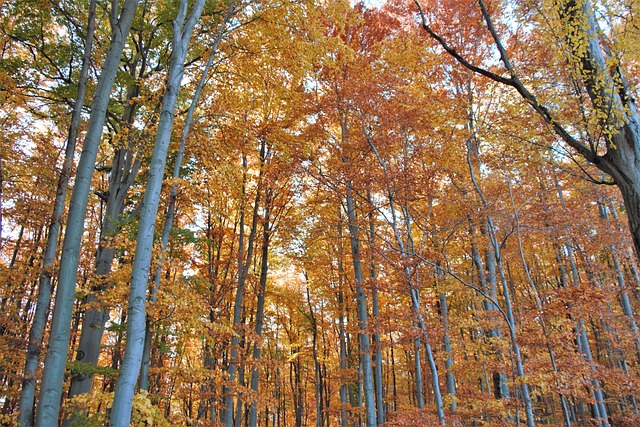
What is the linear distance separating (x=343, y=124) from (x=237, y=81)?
10.5ft

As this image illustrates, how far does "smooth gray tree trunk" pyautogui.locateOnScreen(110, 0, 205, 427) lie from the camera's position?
3176 millimetres

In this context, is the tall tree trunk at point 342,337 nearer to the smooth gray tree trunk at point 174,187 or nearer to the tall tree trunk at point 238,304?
the tall tree trunk at point 238,304

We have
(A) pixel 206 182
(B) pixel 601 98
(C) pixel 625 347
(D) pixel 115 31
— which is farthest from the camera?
(C) pixel 625 347

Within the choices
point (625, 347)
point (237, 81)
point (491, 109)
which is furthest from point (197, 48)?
point (625, 347)

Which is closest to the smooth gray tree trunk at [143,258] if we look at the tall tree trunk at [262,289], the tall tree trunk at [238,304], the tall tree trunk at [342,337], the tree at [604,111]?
the tree at [604,111]

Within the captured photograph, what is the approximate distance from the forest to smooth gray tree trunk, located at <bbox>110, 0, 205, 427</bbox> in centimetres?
2

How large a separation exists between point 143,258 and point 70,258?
3.35 feet

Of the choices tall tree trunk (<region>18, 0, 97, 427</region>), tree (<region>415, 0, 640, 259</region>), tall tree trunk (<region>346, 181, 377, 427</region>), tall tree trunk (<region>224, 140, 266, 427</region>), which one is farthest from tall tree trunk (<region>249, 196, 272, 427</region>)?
tree (<region>415, 0, 640, 259</region>)

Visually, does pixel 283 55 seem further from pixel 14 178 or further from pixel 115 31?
pixel 14 178

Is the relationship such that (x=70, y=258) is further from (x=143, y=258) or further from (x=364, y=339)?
(x=364, y=339)

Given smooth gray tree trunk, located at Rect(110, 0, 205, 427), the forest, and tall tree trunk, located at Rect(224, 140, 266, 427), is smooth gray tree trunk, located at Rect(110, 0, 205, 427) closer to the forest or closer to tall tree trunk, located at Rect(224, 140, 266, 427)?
the forest

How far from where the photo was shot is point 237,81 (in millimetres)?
6816

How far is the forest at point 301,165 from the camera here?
379cm

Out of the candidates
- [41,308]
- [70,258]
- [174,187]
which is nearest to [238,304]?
[174,187]
